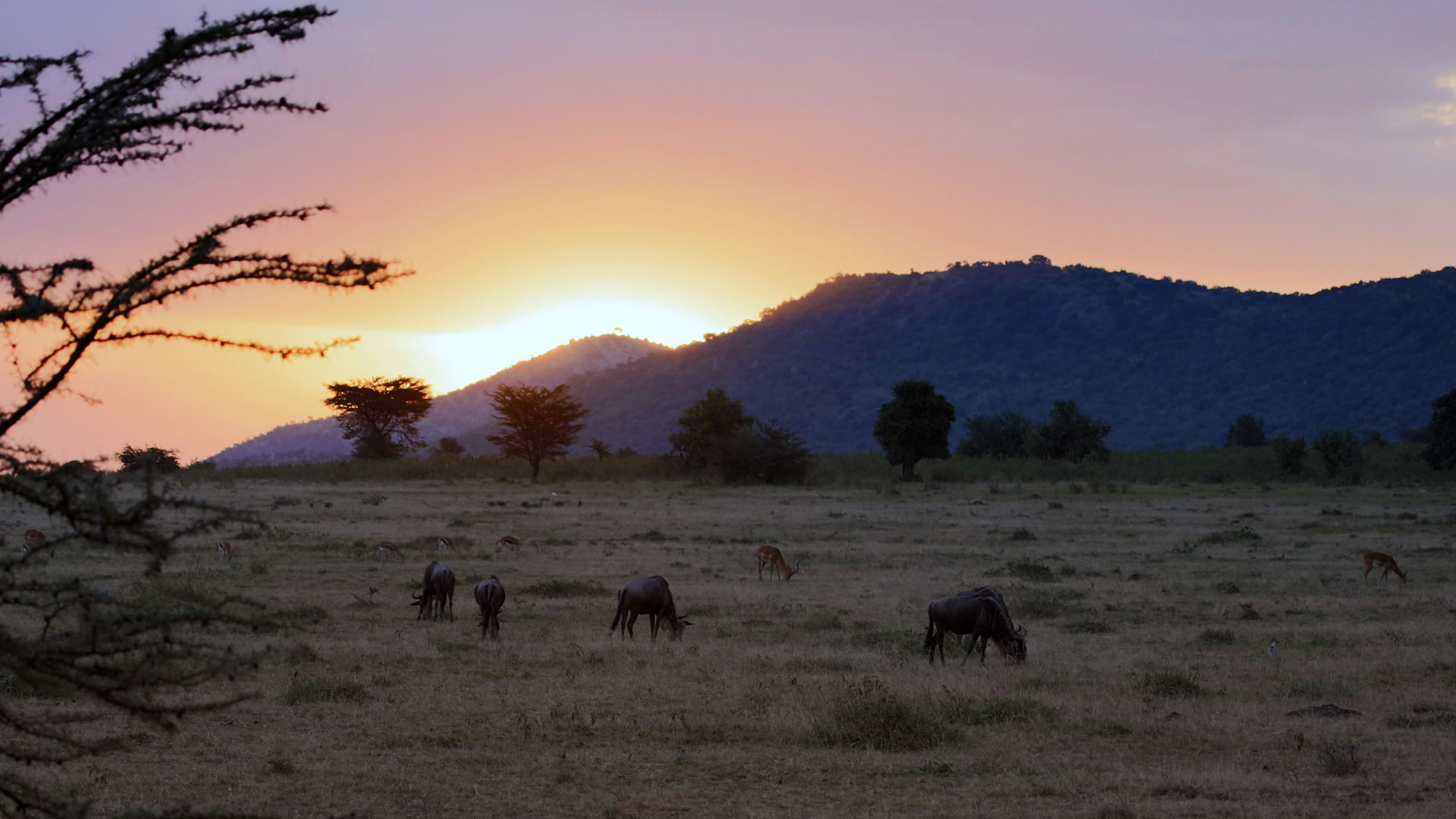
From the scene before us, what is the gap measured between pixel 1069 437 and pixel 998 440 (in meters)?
18.2

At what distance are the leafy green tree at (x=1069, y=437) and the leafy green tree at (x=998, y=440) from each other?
38.3 ft

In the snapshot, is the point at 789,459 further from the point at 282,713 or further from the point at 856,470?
the point at 282,713

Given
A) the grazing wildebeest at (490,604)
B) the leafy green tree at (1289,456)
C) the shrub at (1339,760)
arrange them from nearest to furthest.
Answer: the shrub at (1339,760) < the grazing wildebeest at (490,604) < the leafy green tree at (1289,456)

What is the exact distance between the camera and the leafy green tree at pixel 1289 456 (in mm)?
72188

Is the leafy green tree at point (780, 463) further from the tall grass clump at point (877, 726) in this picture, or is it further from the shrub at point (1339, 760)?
the shrub at point (1339, 760)

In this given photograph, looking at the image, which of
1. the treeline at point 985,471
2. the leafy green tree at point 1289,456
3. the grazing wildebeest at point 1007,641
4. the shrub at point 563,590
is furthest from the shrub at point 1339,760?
the leafy green tree at point 1289,456

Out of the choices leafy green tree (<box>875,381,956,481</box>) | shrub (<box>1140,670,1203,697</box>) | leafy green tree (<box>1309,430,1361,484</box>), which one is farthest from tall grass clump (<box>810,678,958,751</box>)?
leafy green tree (<box>1309,430,1361,484</box>)

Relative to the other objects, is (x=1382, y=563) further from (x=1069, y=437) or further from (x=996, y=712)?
(x=1069, y=437)

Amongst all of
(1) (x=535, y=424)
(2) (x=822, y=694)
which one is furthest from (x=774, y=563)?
(1) (x=535, y=424)

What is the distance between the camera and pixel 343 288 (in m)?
5.88

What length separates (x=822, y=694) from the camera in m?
14.2

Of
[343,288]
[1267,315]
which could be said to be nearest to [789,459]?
[343,288]

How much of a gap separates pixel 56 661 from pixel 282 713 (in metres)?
8.72

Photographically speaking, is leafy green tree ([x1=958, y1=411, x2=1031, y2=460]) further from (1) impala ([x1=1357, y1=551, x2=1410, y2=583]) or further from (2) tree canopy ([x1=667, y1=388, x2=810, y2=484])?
(1) impala ([x1=1357, y1=551, x2=1410, y2=583])
